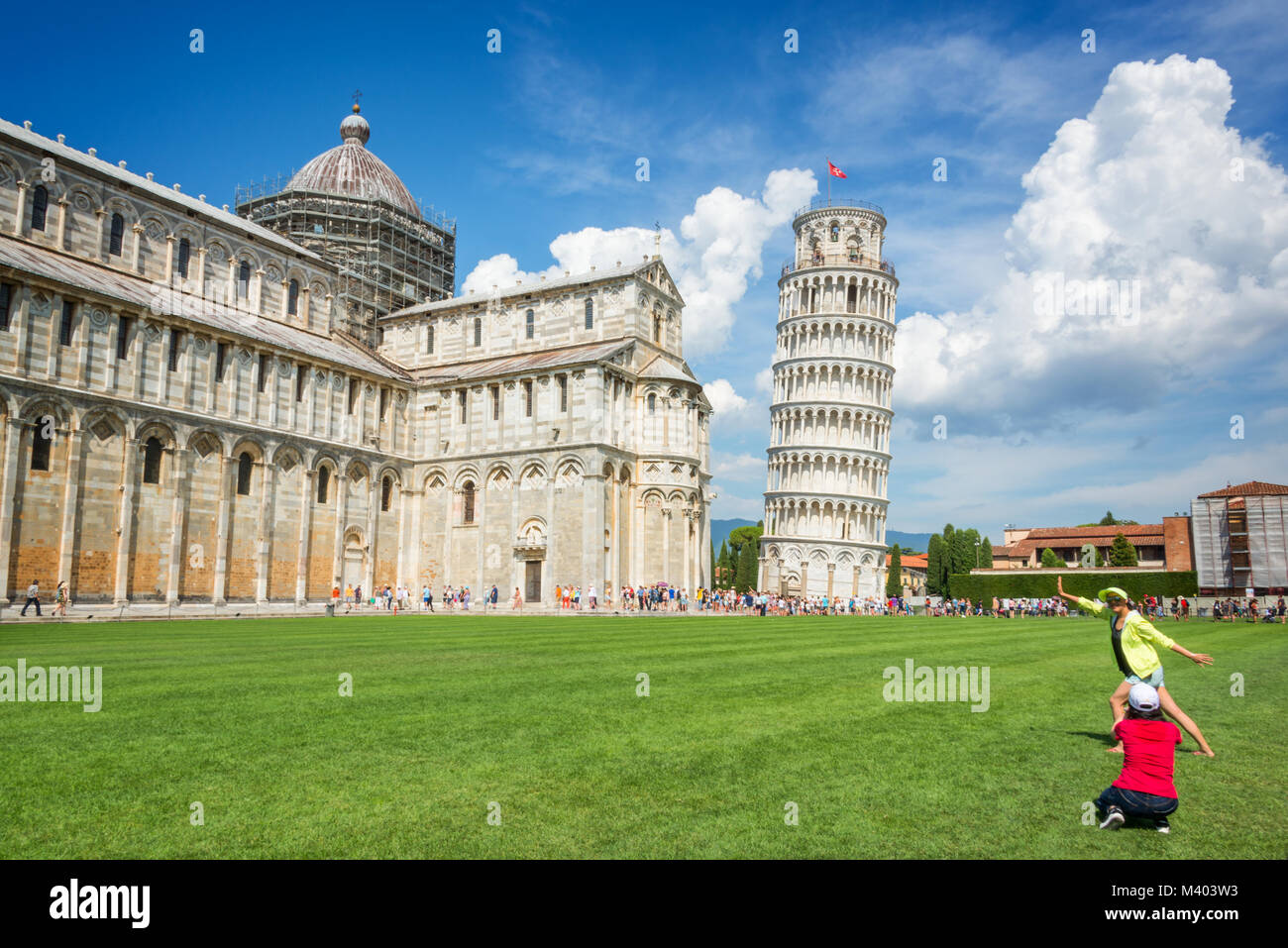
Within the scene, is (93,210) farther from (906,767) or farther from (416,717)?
(906,767)

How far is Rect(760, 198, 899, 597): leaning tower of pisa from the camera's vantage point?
76938 millimetres

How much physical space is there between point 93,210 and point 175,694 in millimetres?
39072

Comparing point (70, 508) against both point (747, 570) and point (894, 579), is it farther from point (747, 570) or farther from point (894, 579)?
point (894, 579)

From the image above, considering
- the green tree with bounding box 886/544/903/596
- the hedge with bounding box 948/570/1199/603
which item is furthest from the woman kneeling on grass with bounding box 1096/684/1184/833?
the green tree with bounding box 886/544/903/596

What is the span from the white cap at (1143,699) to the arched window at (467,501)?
45732 millimetres

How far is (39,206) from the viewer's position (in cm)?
3859

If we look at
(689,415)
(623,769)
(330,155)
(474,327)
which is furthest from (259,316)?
(623,769)

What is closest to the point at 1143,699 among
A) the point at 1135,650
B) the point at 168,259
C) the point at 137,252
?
the point at 1135,650

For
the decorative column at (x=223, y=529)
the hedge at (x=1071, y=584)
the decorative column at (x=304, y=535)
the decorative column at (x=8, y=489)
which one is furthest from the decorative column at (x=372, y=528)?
the hedge at (x=1071, y=584)

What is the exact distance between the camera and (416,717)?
9367 millimetres

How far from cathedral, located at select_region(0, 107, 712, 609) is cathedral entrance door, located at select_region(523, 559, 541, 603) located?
0.43ft
